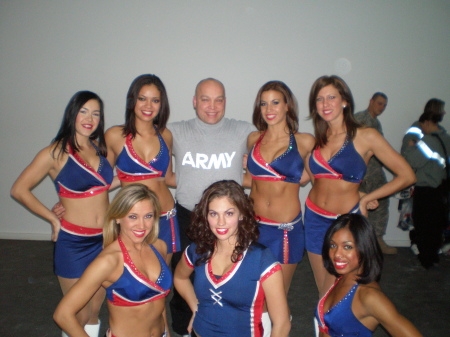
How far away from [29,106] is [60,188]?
115 inches

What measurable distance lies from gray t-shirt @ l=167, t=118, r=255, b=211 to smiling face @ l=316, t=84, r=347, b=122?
1.96 ft

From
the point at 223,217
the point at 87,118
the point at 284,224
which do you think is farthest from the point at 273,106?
the point at 87,118

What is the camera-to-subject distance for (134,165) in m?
2.54

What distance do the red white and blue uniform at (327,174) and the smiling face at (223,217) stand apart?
1.01 m

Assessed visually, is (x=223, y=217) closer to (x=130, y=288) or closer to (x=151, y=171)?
(x=130, y=288)

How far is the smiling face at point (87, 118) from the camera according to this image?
2.38m

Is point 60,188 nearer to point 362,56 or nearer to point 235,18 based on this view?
point 235,18

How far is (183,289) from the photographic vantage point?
1882 millimetres

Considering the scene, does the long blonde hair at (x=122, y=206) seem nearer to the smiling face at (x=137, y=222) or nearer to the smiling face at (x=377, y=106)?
the smiling face at (x=137, y=222)

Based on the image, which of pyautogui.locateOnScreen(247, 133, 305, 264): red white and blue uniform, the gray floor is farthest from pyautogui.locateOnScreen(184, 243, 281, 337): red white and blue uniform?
the gray floor

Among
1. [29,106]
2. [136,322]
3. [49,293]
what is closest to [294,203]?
[136,322]

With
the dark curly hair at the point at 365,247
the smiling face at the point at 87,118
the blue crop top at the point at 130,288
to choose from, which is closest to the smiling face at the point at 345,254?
the dark curly hair at the point at 365,247

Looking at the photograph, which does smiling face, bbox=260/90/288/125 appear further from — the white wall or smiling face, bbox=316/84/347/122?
the white wall

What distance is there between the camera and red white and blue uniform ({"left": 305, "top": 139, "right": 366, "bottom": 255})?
2.44 meters
